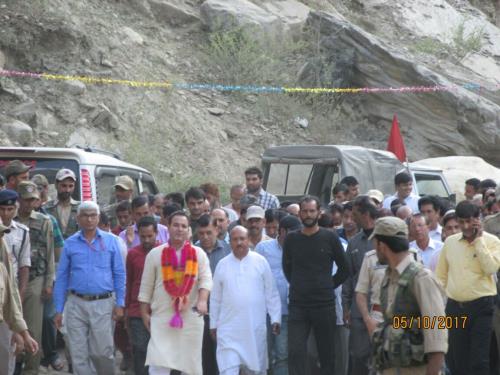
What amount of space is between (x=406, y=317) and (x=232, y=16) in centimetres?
2104

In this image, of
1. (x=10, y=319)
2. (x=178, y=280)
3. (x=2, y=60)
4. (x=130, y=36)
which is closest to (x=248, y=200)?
(x=178, y=280)

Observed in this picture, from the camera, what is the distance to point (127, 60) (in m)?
23.5

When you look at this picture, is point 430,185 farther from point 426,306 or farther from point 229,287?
point 426,306

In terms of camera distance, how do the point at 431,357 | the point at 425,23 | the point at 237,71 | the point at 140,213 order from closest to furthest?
the point at 431,357, the point at 140,213, the point at 237,71, the point at 425,23

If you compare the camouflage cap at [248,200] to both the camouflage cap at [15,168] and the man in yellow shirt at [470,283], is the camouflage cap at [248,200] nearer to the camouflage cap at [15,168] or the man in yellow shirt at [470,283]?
the camouflage cap at [15,168]

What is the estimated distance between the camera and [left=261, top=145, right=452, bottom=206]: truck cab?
15258 millimetres

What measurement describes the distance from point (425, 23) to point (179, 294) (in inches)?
965

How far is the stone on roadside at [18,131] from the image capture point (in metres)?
18.3

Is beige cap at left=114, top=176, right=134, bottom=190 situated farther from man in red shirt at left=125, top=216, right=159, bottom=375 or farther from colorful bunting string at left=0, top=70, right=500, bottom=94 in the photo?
colorful bunting string at left=0, top=70, right=500, bottom=94

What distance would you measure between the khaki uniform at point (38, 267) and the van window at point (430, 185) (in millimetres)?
7585

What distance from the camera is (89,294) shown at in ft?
30.8

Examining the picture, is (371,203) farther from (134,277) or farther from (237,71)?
(237,71)

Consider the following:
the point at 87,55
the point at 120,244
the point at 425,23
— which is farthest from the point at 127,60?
the point at 120,244

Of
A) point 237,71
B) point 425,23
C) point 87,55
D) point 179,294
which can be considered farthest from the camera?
point 425,23
